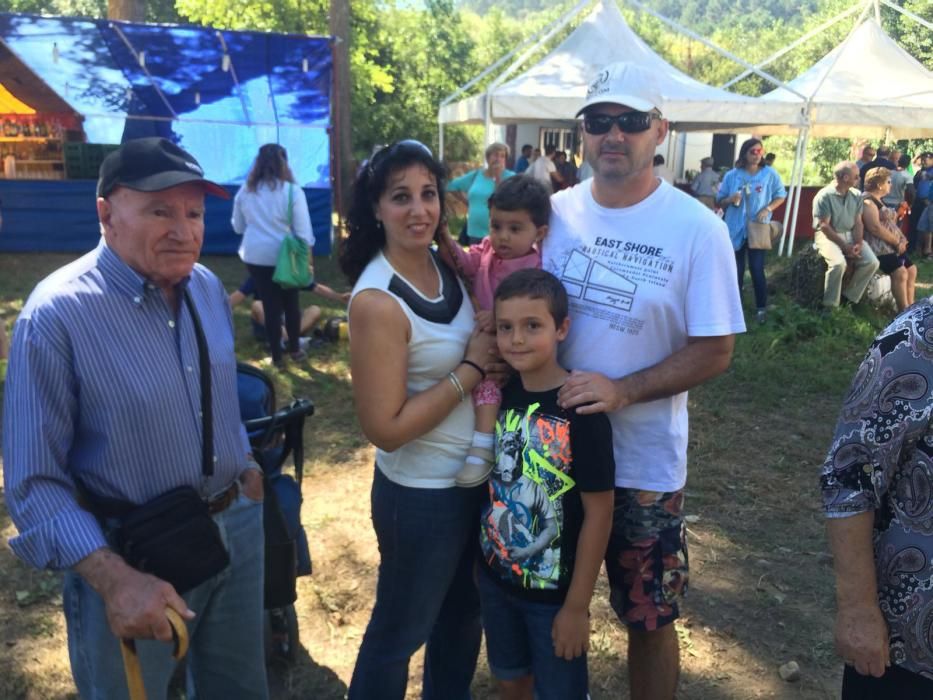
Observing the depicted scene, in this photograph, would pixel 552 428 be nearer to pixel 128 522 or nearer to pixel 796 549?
pixel 128 522

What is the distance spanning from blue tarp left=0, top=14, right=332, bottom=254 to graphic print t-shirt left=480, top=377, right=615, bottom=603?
31.7 feet

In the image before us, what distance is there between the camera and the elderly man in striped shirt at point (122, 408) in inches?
60.5

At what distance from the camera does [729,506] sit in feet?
13.9

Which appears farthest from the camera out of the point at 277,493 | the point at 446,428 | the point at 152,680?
the point at 277,493

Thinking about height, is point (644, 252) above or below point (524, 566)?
above

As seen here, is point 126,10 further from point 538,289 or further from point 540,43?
point 538,289

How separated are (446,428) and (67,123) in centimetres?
1072

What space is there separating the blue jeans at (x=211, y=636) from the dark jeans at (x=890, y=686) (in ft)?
5.13

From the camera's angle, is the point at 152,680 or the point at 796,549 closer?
the point at 152,680

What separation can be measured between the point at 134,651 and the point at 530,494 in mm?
1001

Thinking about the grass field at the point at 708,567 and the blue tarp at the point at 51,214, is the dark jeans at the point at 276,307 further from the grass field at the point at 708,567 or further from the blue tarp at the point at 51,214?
the blue tarp at the point at 51,214

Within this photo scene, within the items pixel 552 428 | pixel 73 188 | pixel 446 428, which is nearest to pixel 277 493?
pixel 446 428

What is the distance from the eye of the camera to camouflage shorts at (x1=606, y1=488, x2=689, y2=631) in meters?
2.04

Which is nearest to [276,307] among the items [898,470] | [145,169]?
[145,169]
